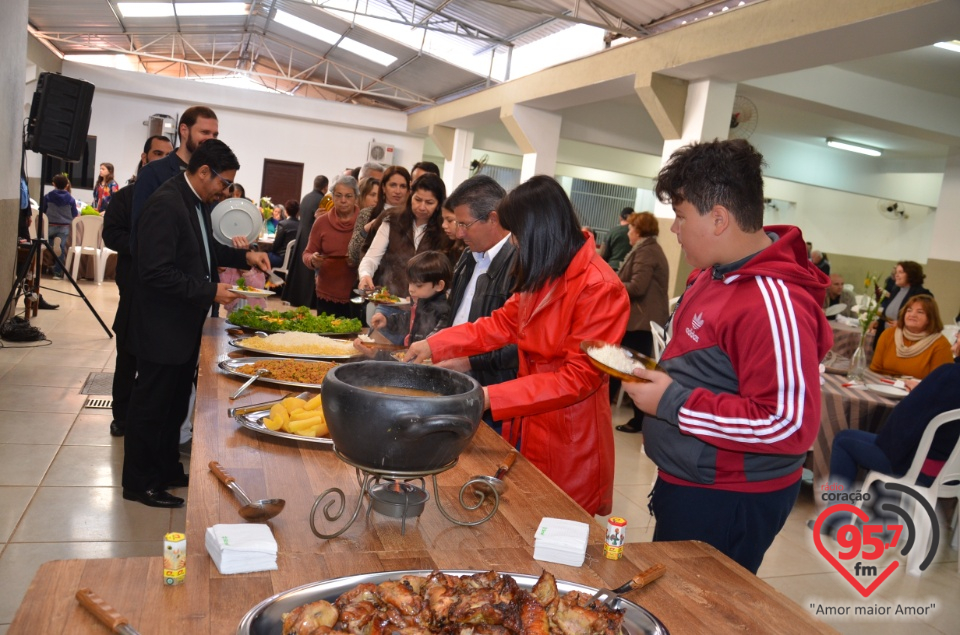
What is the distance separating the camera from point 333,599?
0.93 metres

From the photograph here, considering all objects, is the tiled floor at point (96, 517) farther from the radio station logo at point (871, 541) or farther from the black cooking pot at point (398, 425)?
the black cooking pot at point (398, 425)

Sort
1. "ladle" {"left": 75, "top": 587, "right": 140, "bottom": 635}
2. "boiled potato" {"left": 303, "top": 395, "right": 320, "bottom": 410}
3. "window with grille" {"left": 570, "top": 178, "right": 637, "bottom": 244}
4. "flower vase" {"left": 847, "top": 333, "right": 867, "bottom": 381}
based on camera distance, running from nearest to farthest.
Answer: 1. "ladle" {"left": 75, "top": 587, "right": 140, "bottom": 635}
2. "boiled potato" {"left": 303, "top": 395, "right": 320, "bottom": 410}
3. "flower vase" {"left": 847, "top": 333, "right": 867, "bottom": 381}
4. "window with grille" {"left": 570, "top": 178, "right": 637, "bottom": 244}

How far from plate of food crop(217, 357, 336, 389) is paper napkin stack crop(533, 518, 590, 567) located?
101 cm

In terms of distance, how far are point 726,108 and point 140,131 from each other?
11.6 m

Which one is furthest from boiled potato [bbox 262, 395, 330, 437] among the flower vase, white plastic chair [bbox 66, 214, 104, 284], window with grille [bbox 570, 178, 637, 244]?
window with grille [bbox 570, 178, 637, 244]

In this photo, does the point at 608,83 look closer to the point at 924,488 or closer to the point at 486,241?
the point at 924,488

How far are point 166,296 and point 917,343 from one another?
13.7ft

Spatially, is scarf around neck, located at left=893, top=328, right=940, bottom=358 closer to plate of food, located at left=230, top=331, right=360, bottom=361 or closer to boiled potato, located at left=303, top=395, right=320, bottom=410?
plate of food, located at left=230, top=331, right=360, bottom=361

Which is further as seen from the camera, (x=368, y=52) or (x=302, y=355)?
(x=368, y=52)

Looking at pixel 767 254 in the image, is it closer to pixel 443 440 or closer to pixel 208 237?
pixel 443 440

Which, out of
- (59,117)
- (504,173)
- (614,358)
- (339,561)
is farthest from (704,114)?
(504,173)

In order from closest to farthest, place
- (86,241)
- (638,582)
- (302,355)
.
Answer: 1. (638,582)
2. (302,355)
3. (86,241)

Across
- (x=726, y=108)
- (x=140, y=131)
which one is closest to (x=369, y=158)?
(x=140, y=131)

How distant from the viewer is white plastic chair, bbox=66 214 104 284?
9484mm
